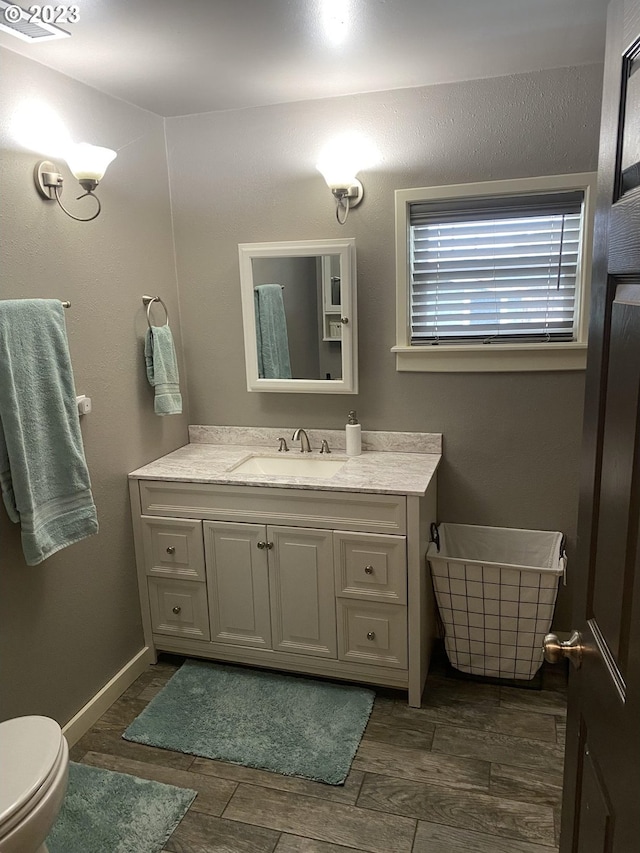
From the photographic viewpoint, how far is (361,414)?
288 centimetres

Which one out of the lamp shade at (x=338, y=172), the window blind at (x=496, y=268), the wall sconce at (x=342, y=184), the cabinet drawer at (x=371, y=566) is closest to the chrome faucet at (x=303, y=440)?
the cabinet drawer at (x=371, y=566)

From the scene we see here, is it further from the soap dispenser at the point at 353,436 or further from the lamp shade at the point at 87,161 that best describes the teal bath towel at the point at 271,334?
the lamp shade at the point at 87,161

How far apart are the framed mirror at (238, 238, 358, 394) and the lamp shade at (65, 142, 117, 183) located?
770mm

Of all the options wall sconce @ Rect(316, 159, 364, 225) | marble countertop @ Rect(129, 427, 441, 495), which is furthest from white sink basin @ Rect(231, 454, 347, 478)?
wall sconce @ Rect(316, 159, 364, 225)

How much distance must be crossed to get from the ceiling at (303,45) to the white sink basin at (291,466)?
153 cm

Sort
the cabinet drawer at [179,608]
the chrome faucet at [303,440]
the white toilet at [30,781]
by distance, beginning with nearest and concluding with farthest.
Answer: the white toilet at [30,781] → the cabinet drawer at [179,608] → the chrome faucet at [303,440]

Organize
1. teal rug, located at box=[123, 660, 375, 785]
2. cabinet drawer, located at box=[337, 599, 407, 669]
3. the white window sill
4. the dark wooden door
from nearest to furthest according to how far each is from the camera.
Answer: the dark wooden door, teal rug, located at box=[123, 660, 375, 785], cabinet drawer, located at box=[337, 599, 407, 669], the white window sill

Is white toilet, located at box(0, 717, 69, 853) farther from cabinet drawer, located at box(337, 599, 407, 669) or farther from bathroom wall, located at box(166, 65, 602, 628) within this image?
bathroom wall, located at box(166, 65, 602, 628)

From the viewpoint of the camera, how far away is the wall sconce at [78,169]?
2120 mm

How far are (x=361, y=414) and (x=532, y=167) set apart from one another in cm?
123

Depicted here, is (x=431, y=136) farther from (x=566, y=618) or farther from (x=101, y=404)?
(x=566, y=618)

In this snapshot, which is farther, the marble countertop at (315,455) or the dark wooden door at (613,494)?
the marble countertop at (315,455)

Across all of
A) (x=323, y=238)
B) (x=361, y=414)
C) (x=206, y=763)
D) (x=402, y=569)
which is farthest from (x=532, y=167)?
(x=206, y=763)

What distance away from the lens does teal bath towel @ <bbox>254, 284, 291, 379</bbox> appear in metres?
2.84
